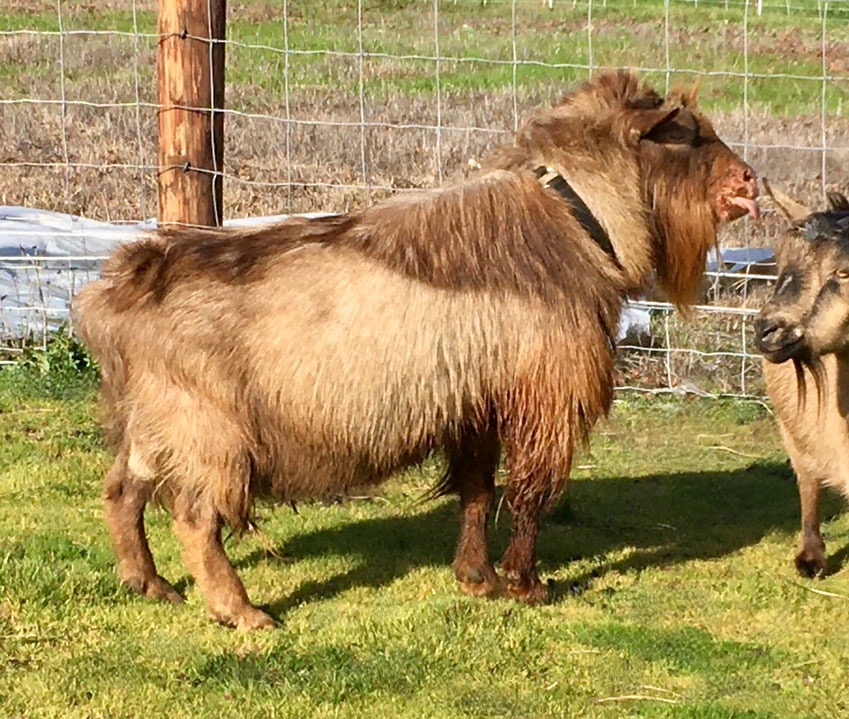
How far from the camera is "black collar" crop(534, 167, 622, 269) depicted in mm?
5527

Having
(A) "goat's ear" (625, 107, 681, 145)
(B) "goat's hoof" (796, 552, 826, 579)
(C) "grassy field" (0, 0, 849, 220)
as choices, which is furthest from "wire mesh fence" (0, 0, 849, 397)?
(B) "goat's hoof" (796, 552, 826, 579)

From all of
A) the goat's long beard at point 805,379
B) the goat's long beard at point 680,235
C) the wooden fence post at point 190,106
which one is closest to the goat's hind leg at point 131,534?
the goat's long beard at point 680,235

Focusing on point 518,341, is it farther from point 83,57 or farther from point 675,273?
point 83,57

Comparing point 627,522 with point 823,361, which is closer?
point 823,361

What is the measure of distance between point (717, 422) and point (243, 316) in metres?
3.91

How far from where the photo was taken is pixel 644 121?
218 inches

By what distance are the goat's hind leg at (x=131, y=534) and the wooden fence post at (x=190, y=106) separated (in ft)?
7.25

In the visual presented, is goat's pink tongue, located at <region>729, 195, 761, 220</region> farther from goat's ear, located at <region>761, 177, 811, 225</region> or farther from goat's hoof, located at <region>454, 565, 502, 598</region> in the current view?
goat's hoof, located at <region>454, 565, 502, 598</region>

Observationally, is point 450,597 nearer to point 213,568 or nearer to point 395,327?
point 213,568

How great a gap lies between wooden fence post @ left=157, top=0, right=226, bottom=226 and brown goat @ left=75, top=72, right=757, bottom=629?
2.06m

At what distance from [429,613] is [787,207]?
2.12 metres

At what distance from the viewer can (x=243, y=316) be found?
17.1 ft

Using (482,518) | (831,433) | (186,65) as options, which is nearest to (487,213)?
(482,518)

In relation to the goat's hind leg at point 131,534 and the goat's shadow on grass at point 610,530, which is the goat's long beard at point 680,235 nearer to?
the goat's shadow on grass at point 610,530
